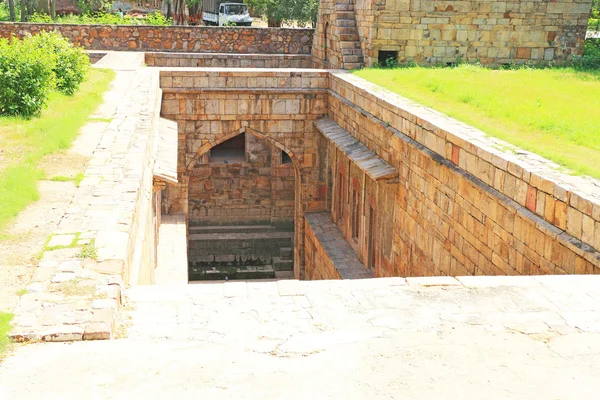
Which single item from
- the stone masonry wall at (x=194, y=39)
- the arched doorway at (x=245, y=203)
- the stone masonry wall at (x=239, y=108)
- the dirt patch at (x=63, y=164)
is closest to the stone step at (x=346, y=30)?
the stone masonry wall at (x=239, y=108)

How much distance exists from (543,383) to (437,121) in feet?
19.4

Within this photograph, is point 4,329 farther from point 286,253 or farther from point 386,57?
point 286,253

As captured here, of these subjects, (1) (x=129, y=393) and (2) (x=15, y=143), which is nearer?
(1) (x=129, y=393)

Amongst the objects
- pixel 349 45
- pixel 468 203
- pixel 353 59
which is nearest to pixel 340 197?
pixel 353 59

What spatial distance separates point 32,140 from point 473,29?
11.7 m

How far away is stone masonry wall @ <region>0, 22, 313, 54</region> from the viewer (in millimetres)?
22859

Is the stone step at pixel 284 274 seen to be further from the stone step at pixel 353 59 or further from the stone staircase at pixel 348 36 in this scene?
the stone step at pixel 353 59

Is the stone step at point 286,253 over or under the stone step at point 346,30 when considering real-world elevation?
under

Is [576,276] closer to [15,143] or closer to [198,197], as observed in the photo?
[15,143]

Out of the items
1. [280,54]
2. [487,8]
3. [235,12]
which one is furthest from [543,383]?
[235,12]

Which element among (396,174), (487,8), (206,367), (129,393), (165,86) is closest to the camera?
(129,393)

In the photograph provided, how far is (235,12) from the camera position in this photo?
34344mm

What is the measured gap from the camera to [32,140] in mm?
8898

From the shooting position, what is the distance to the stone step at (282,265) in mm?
19281
